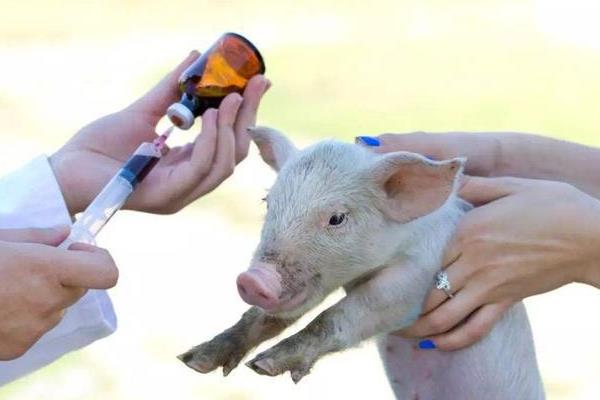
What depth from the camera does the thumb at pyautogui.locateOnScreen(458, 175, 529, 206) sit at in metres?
2.08

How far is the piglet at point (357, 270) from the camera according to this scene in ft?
6.14

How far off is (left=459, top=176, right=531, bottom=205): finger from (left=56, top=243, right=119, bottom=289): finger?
69 cm

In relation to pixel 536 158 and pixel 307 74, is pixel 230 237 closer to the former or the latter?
pixel 307 74

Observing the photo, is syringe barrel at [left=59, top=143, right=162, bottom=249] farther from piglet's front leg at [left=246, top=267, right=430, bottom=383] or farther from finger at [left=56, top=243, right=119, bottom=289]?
piglet's front leg at [left=246, top=267, right=430, bottom=383]

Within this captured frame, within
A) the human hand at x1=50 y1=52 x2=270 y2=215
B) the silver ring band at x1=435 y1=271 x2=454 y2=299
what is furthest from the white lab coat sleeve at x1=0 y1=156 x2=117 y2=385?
the silver ring band at x1=435 y1=271 x2=454 y2=299

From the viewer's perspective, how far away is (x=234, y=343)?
2.01 metres

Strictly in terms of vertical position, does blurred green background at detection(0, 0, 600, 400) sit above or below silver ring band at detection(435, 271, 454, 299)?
below

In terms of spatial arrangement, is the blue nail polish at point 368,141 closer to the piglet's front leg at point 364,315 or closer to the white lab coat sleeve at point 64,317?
the piglet's front leg at point 364,315

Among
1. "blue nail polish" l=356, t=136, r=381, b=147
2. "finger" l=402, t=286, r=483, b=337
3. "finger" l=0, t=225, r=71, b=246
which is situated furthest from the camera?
"blue nail polish" l=356, t=136, r=381, b=147

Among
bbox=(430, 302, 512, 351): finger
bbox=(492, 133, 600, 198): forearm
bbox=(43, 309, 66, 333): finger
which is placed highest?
bbox=(492, 133, 600, 198): forearm

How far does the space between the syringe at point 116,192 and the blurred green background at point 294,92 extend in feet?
6.97

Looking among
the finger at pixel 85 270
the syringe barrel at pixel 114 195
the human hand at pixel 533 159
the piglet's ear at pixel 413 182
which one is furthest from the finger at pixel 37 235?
the human hand at pixel 533 159

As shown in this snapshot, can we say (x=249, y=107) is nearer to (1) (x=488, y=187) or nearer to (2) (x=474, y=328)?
(1) (x=488, y=187)

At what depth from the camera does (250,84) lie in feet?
6.72
